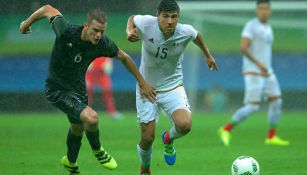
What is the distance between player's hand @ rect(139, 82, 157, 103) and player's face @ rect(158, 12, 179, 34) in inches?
32.7

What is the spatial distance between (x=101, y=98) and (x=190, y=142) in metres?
9.25

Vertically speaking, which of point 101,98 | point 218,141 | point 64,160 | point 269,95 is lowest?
point 101,98

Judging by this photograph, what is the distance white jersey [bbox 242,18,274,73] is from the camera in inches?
566

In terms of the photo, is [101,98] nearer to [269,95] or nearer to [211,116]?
[211,116]

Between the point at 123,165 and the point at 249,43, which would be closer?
the point at 123,165

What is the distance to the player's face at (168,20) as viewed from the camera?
9.06 metres

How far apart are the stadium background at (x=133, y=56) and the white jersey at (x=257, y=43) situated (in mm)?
2082

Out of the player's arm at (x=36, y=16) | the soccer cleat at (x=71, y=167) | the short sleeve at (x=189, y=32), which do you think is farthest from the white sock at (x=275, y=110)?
the player's arm at (x=36, y=16)

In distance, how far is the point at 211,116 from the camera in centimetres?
2180

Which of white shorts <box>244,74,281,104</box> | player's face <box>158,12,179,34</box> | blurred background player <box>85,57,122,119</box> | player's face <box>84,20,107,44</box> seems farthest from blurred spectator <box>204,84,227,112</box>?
player's face <box>84,20,107,44</box>

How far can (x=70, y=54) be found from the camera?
29.3ft

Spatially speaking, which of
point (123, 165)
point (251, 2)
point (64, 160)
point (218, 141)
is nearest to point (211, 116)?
point (251, 2)

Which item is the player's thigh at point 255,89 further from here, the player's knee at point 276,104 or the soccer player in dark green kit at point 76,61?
the soccer player in dark green kit at point 76,61

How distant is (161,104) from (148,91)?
2.69ft
